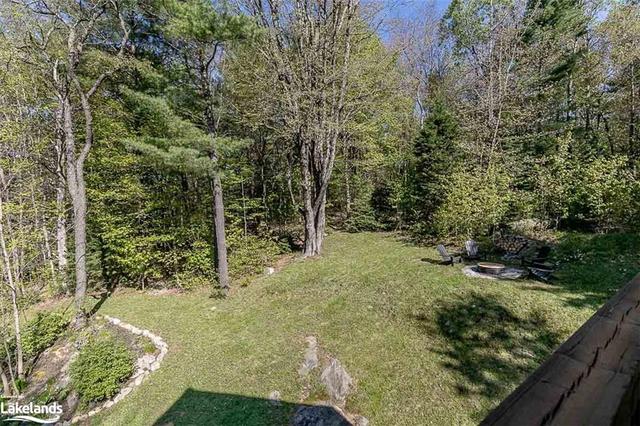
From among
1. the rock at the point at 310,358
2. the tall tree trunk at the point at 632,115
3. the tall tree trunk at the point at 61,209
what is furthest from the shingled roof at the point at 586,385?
the tall tree trunk at the point at 632,115

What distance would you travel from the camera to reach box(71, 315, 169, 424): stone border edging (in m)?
4.69

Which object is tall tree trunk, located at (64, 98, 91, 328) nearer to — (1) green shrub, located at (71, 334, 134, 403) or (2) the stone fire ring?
(1) green shrub, located at (71, 334, 134, 403)

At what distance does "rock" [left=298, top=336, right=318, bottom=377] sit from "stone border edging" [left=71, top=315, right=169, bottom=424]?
9.02 feet

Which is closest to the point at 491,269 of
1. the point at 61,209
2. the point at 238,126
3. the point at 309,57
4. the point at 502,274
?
the point at 502,274

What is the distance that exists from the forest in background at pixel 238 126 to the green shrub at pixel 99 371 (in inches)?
59.0

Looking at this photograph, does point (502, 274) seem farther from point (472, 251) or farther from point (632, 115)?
point (632, 115)

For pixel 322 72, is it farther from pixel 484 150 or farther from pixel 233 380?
pixel 233 380

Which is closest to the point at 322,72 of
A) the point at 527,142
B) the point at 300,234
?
the point at 300,234

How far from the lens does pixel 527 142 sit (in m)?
12.0

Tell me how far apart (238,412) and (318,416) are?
3.66ft

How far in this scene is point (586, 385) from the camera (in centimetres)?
61

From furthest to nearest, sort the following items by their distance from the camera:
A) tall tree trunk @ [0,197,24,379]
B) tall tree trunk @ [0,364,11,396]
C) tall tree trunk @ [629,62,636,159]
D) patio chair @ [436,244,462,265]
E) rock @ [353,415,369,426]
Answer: tall tree trunk @ [629,62,636,159], patio chair @ [436,244,462,265], tall tree trunk @ [0,364,11,396], tall tree trunk @ [0,197,24,379], rock @ [353,415,369,426]

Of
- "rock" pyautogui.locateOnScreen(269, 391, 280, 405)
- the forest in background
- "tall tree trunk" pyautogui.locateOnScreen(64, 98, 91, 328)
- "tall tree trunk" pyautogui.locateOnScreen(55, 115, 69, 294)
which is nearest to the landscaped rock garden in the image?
the forest in background

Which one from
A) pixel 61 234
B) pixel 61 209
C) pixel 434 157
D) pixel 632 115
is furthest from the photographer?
pixel 434 157
